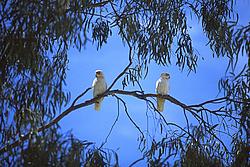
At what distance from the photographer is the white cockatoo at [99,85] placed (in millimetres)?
4527

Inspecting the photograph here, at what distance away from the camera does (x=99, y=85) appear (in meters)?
4.56

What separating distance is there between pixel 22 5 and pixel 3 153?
82 cm

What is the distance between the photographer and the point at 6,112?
2.87 metres

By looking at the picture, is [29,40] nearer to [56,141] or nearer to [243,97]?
[56,141]

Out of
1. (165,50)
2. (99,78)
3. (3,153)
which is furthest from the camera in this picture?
(99,78)

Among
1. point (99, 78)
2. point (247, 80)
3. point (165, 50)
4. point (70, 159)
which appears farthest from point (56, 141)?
point (99, 78)

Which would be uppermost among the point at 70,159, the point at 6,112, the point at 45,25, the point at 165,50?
the point at 165,50

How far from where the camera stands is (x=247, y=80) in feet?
9.77

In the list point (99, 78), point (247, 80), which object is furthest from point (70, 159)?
point (99, 78)

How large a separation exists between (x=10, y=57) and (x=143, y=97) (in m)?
1.26

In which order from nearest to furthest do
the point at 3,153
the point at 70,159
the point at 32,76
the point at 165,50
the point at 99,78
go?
1. the point at 70,159
2. the point at 3,153
3. the point at 32,76
4. the point at 165,50
5. the point at 99,78

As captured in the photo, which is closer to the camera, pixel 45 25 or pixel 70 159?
pixel 70 159

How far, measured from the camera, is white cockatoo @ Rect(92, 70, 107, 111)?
4527mm

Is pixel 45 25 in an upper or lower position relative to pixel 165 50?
lower
